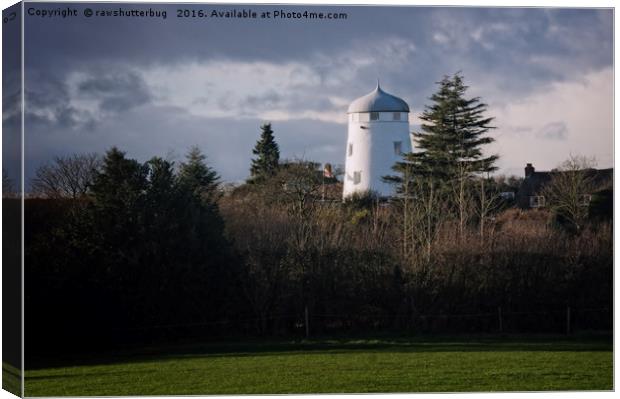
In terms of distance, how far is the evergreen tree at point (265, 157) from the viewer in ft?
45.5

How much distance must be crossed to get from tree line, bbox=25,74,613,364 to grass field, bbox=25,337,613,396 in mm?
560

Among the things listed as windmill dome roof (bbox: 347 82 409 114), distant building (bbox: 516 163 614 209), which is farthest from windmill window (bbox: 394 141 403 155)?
distant building (bbox: 516 163 614 209)

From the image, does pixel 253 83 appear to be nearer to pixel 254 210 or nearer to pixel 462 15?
pixel 462 15

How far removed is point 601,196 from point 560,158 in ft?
2.92

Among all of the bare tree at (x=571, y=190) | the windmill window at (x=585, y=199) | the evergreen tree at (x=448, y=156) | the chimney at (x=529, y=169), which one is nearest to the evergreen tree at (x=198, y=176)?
the evergreen tree at (x=448, y=156)

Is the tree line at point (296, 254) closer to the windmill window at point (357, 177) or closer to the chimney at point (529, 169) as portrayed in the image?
the windmill window at point (357, 177)

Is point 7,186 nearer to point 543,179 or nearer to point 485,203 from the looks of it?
point 543,179

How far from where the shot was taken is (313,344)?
14195 mm

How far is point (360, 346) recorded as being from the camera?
13.9 m

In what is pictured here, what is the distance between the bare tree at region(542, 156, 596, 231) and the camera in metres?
13.7

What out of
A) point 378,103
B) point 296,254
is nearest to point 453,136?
point 378,103

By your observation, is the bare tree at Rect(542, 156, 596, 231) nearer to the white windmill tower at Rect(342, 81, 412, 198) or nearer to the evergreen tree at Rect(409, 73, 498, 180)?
the evergreen tree at Rect(409, 73, 498, 180)

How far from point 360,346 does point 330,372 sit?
1886mm

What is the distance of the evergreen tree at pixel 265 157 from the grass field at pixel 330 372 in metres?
2.75
